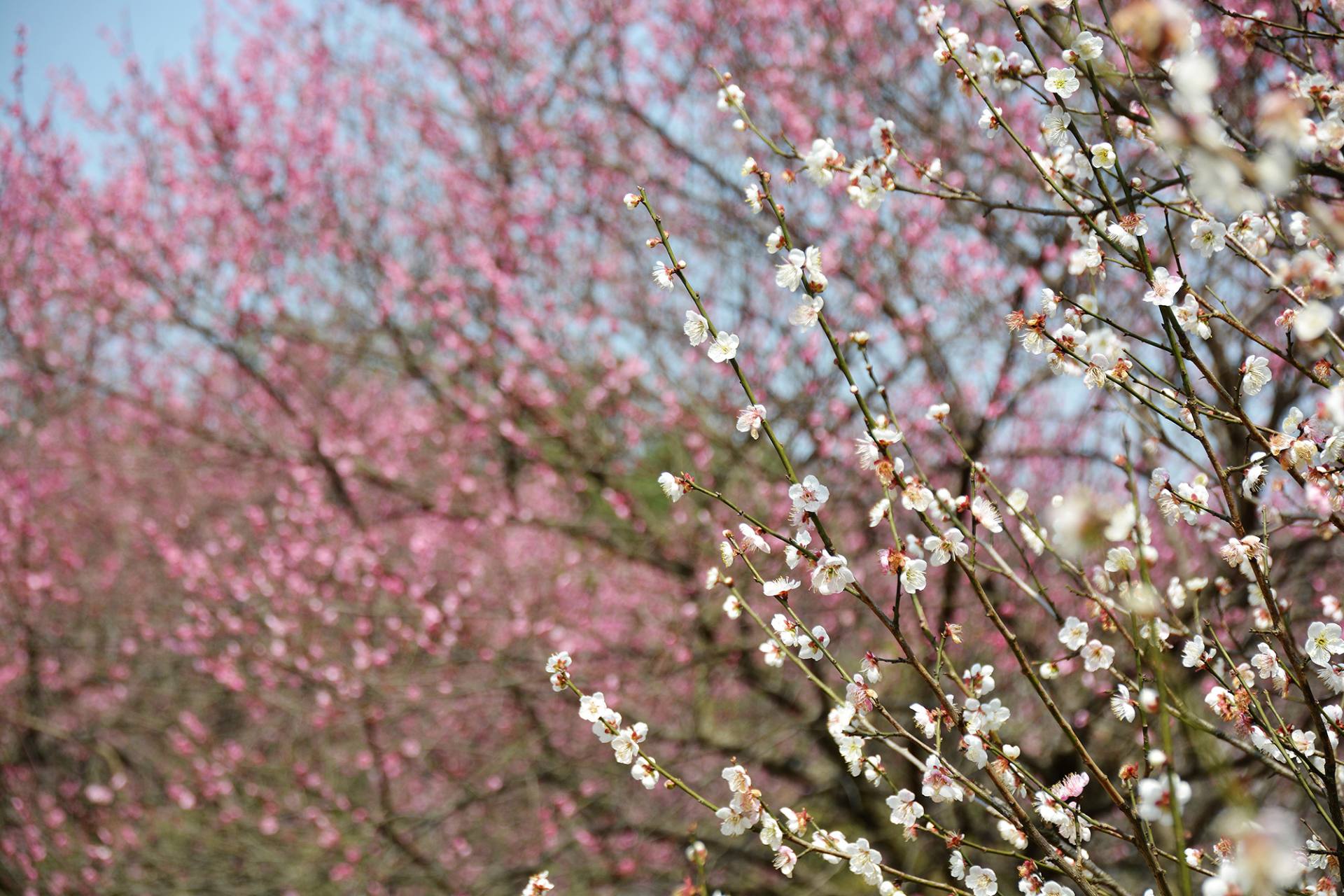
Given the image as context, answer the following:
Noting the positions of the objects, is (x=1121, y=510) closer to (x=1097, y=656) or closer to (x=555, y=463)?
(x=1097, y=656)

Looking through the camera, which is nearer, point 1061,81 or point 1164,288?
point 1164,288

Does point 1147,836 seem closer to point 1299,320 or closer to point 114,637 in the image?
point 1299,320

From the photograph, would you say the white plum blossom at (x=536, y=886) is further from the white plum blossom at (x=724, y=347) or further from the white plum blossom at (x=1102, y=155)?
the white plum blossom at (x=1102, y=155)

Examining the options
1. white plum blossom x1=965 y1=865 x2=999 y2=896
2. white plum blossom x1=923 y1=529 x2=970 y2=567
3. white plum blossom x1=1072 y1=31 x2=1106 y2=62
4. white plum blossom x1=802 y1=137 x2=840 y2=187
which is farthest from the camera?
white plum blossom x1=802 y1=137 x2=840 y2=187

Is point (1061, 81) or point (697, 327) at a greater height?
point (1061, 81)

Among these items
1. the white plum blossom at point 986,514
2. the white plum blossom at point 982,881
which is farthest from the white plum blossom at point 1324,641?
the white plum blossom at point 982,881

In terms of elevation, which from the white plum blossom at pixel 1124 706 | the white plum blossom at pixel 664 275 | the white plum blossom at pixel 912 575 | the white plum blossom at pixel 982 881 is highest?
the white plum blossom at pixel 664 275

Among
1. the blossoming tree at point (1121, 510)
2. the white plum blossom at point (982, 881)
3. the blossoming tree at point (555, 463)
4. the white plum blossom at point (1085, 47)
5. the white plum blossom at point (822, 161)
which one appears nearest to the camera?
the blossoming tree at point (1121, 510)

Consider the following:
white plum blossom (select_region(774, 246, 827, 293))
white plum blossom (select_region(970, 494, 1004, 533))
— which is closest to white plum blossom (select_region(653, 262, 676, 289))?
white plum blossom (select_region(774, 246, 827, 293))

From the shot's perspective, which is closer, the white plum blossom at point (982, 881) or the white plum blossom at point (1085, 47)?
the white plum blossom at point (1085, 47)

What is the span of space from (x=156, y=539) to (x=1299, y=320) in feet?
26.8

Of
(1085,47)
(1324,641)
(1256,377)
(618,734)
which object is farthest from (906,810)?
(1085,47)

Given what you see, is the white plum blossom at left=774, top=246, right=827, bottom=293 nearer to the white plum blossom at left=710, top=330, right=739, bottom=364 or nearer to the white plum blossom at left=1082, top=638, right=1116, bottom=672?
the white plum blossom at left=710, top=330, right=739, bottom=364

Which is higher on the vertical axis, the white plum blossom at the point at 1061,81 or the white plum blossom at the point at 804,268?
the white plum blossom at the point at 1061,81
